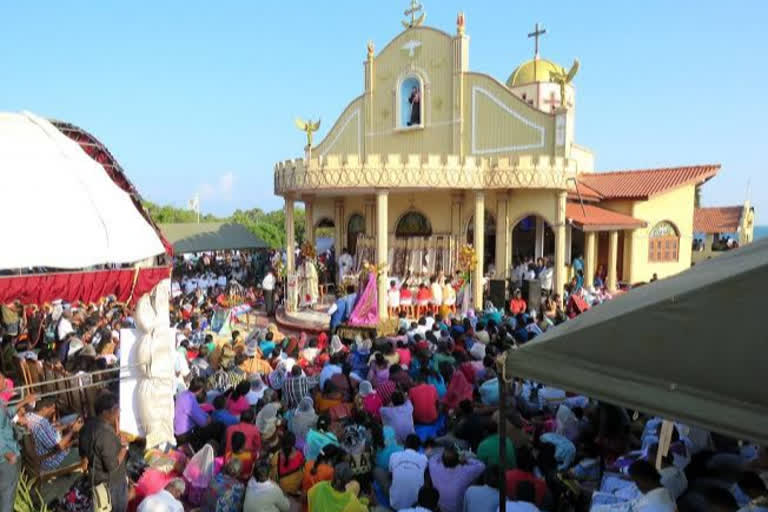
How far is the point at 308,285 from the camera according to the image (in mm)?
17312

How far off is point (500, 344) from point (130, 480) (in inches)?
215

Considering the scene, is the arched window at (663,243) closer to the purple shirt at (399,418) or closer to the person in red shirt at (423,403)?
the person in red shirt at (423,403)

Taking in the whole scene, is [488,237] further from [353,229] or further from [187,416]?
[187,416]

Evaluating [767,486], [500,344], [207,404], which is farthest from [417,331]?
[767,486]

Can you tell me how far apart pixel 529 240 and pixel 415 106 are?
6.27 meters

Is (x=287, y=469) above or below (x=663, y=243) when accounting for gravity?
below

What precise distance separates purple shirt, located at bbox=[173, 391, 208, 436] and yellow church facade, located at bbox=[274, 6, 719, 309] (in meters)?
8.45

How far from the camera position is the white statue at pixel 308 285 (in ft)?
56.7

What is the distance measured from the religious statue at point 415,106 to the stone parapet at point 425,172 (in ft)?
14.1

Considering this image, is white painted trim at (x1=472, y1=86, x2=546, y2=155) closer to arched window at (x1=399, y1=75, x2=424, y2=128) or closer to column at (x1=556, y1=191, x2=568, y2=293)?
arched window at (x1=399, y1=75, x2=424, y2=128)

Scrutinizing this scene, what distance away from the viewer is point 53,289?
5781 mm

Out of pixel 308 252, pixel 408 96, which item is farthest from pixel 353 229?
pixel 408 96

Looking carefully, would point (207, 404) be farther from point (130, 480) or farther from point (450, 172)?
point (450, 172)

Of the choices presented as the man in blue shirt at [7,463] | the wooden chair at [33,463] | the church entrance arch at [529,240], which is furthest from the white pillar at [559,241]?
the man in blue shirt at [7,463]
